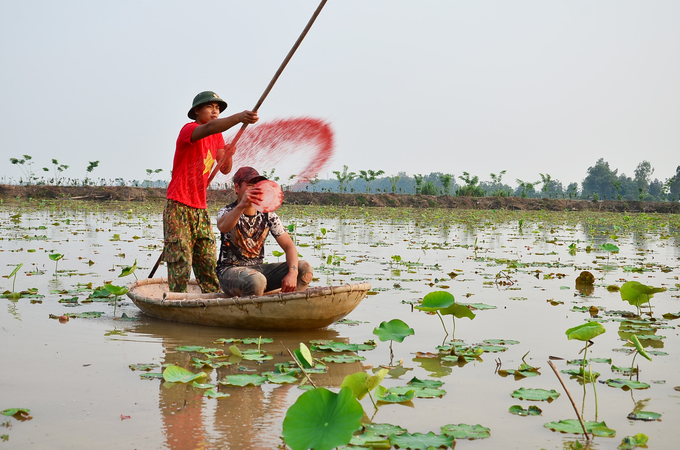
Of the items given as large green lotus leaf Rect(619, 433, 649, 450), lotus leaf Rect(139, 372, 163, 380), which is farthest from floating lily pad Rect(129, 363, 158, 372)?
large green lotus leaf Rect(619, 433, 649, 450)

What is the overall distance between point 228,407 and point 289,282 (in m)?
1.64

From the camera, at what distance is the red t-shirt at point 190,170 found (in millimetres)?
4332

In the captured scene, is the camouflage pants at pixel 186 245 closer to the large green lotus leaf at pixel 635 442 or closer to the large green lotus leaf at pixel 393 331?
the large green lotus leaf at pixel 393 331

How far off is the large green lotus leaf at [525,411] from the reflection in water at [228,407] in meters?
0.84

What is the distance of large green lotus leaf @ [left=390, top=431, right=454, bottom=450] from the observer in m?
2.06

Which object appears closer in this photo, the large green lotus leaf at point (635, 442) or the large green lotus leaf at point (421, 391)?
the large green lotus leaf at point (635, 442)

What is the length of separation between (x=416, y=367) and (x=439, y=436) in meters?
1.06

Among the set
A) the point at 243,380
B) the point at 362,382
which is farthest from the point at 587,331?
the point at 243,380

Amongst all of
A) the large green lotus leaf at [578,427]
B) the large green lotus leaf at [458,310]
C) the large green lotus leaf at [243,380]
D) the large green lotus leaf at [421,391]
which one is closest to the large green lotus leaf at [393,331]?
the large green lotus leaf at [458,310]

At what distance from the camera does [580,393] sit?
9.00 ft

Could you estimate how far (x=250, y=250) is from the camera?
4.32 meters

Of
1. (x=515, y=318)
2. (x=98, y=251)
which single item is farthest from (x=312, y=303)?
(x=98, y=251)

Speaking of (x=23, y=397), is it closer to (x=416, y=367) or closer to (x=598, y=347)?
(x=416, y=367)

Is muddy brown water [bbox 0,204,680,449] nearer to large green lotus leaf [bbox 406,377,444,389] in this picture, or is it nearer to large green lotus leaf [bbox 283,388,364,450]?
large green lotus leaf [bbox 406,377,444,389]
